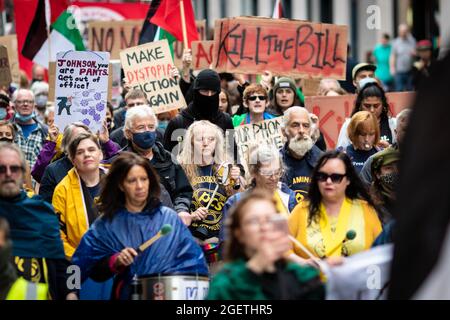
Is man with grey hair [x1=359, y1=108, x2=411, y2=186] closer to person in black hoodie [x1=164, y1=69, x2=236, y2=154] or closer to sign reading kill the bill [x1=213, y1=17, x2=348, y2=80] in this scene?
person in black hoodie [x1=164, y1=69, x2=236, y2=154]

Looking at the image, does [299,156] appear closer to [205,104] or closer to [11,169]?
[205,104]

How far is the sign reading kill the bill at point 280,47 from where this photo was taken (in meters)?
13.7

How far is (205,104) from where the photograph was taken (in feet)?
37.3

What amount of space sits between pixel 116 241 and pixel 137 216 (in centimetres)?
20

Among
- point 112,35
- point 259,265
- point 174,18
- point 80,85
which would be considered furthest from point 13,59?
point 259,265

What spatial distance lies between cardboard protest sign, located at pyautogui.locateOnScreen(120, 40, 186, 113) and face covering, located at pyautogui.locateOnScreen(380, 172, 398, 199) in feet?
14.7

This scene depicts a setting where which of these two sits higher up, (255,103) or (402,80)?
(255,103)

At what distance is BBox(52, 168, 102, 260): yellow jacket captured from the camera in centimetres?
862

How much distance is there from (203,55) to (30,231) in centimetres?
737

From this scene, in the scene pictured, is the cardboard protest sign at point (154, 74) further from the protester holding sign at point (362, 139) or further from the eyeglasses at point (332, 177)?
the eyeglasses at point (332, 177)

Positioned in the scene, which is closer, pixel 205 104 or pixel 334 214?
pixel 334 214

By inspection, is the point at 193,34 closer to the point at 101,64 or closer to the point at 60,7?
the point at 60,7
